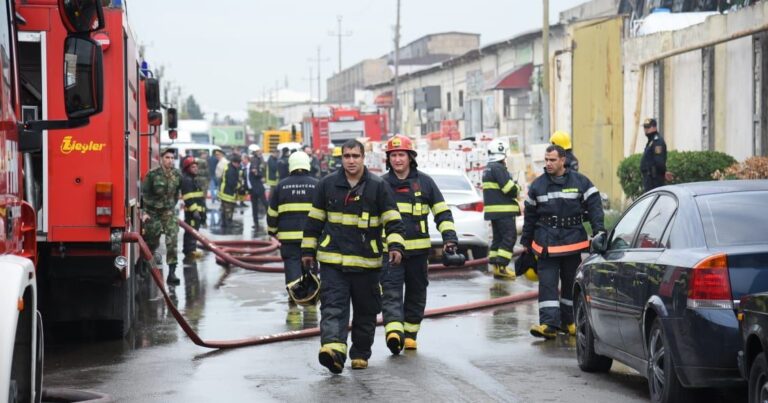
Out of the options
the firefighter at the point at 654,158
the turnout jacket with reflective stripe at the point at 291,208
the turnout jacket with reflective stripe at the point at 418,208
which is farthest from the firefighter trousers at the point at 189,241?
the turnout jacket with reflective stripe at the point at 418,208

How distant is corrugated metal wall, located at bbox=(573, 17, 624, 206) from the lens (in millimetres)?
30750

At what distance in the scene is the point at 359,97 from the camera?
121 metres

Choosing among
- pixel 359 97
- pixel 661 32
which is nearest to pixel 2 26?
pixel 661 32

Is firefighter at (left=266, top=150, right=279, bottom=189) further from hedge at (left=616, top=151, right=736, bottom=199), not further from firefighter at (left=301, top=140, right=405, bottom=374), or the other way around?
firefighter at (left=301, top=140, right=405, bottom=374)

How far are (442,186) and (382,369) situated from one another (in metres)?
10.3

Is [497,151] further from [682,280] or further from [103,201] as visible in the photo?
[682,280]

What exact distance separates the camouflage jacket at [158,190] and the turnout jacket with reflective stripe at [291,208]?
236cm

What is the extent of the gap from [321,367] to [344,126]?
47.3 m

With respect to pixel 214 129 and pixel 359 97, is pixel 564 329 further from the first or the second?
pixel 359 97

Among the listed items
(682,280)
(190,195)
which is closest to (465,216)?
(190,195)

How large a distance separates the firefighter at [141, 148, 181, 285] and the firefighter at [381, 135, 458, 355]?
5.41 m

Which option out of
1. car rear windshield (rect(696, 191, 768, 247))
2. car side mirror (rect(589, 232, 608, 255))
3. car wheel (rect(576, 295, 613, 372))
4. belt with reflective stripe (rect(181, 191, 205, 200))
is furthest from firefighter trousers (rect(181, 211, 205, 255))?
car rear windshield (rect(696, 191, 768, 247))

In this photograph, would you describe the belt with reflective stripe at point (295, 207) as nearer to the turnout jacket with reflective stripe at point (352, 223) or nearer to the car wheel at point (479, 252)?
the turnout jacket with reflective stripe at point (352, 223)

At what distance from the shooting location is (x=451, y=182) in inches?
806
